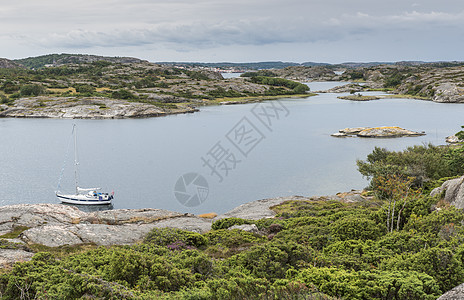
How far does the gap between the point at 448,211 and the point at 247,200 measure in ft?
82.3

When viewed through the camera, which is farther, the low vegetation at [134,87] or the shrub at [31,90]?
the low vegetation at [134,87]

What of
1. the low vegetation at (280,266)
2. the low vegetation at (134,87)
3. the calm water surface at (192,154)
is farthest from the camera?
the low vegetation at (134,87)

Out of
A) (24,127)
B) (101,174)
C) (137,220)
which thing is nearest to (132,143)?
(101,174)

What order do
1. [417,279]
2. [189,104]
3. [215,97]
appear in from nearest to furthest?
1. [417,279]
2. [189,104]
3. [215,97]

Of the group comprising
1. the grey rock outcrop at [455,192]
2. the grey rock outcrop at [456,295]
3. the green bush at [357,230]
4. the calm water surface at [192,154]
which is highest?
the grey rock outcrop at [456,295]

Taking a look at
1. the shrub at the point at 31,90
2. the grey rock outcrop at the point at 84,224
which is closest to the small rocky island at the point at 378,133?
the grey rock outcrop at the point at 84,224

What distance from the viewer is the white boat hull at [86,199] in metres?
38.7

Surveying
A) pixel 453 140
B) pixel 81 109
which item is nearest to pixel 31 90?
pixel 81 109

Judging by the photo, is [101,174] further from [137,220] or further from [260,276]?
[260,276]

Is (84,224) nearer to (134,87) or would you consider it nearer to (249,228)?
(249,228)

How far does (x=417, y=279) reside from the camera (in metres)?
10.5

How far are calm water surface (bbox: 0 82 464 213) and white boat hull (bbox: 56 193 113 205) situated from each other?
1.10 metres

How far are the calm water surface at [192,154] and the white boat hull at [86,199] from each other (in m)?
1.10

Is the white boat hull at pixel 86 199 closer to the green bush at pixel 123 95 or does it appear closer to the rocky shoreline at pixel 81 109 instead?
the rocky shoreline at pixel 81 109
